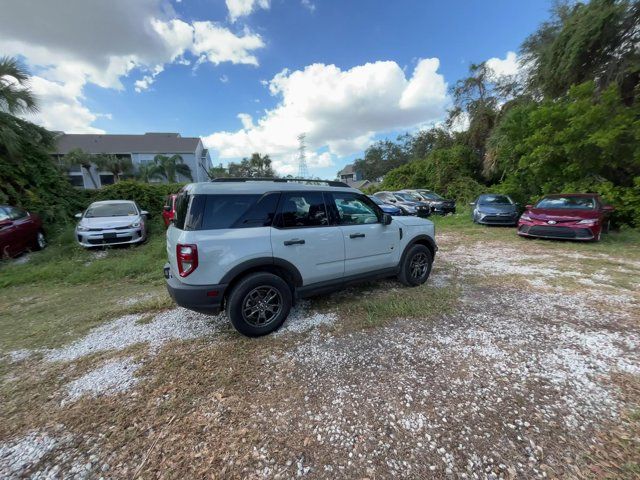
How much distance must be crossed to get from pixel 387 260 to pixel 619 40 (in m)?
14.1

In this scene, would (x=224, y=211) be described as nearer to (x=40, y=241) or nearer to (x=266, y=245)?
(x=266, y=245)

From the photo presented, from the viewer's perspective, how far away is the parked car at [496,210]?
428 inches

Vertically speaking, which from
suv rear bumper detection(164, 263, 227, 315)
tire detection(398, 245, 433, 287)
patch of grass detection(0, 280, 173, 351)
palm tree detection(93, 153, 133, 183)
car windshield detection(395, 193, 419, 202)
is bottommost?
patch of grass detection(0, 280, 173, 351)

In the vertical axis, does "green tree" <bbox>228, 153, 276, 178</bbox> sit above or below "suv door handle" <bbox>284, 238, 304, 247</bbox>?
above

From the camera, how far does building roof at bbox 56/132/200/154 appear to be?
38.9 m

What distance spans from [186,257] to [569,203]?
10679mm

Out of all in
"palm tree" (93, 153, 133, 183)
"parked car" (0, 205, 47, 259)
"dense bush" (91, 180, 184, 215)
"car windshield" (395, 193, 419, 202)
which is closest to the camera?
"parked car" (0, 205, 47, 259)

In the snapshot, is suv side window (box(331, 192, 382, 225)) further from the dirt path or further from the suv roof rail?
the dirt path

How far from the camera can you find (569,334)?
3100mm

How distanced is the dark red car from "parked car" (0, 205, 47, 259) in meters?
14.0

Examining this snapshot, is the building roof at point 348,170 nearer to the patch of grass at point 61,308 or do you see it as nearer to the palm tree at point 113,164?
the palm tree at point 113,164

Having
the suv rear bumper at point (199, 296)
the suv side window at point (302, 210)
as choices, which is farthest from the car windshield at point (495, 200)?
the suv rear bumper at point (199, 296)

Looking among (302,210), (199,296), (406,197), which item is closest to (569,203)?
(406,197)

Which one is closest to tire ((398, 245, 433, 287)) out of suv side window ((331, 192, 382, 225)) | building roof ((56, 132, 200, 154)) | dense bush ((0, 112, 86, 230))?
suv side window ((331, 192, 382, 225))
